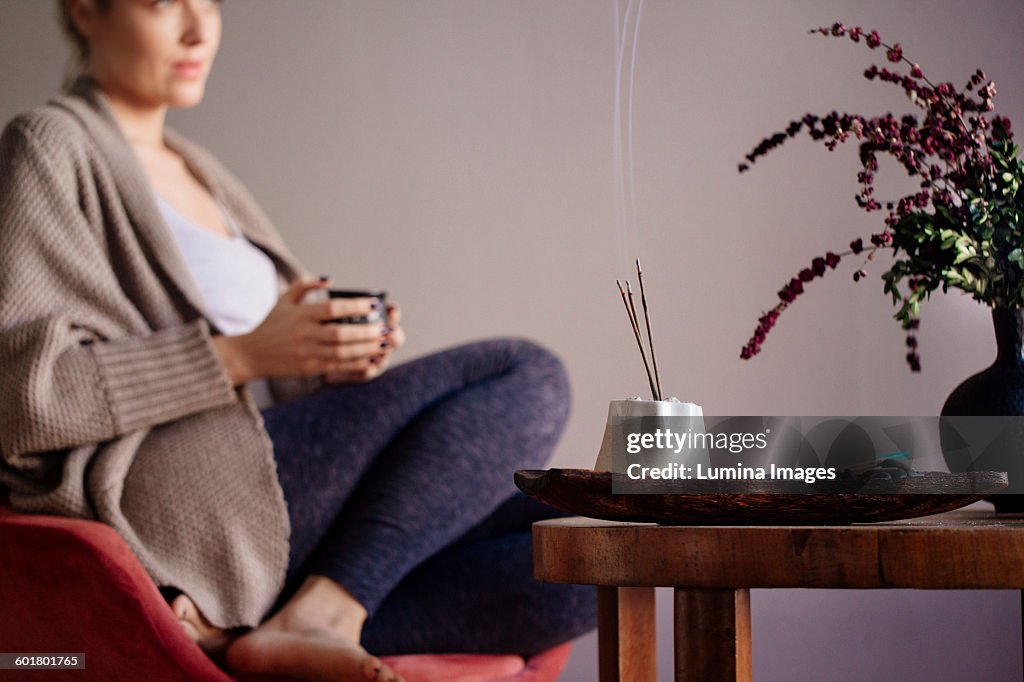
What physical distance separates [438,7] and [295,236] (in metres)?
0.46

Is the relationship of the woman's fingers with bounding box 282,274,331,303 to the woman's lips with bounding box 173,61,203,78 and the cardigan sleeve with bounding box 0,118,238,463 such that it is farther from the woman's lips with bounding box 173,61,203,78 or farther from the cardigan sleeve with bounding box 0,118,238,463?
the woman's lips with bounding box 173,61,203,78

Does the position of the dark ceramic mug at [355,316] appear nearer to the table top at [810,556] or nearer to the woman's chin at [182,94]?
the woman's chin at [182,94]

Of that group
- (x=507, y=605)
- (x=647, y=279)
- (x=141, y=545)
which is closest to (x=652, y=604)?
(x=507, y=605)

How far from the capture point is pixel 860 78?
1657 millimetres

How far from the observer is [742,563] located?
1.60 feet

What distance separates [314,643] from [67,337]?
0.37 m

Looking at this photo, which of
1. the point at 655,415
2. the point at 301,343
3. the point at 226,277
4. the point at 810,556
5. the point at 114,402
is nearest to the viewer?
the point at 810,556

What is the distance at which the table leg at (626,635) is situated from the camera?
2.09 ft

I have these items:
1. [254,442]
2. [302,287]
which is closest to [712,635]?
[254,442]

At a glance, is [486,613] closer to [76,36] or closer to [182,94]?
[182,94]

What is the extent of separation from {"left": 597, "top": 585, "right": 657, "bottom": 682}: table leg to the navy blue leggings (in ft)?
0.97

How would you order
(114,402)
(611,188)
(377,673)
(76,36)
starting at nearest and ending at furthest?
1. (377,673)
2. (114,402)
3. (76,36)
4. (611,188)

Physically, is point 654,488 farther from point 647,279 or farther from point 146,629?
point 647,279

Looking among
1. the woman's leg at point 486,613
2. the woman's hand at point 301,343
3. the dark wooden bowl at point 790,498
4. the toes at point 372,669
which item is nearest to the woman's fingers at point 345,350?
the woman's hand at point 301,343
